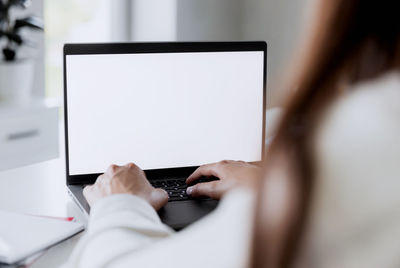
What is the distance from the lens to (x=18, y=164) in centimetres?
237

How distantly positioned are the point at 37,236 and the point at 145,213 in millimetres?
197

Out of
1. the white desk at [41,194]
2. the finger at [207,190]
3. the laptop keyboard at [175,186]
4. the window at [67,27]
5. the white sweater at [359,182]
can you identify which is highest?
the window at [67,27]

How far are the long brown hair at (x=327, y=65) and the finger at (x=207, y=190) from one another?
1.75 ft

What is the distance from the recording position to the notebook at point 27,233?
70 cm

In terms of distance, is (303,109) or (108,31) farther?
(108,31)

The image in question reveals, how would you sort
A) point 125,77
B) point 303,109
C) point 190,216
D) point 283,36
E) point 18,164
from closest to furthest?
Result: 1. point 303,109
2. point 190,216
3. point 125,77
4. point 18,164
5. point 283,36

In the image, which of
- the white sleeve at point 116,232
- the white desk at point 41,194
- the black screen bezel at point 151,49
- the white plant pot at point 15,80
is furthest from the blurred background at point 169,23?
the white sleeve at point 116,232

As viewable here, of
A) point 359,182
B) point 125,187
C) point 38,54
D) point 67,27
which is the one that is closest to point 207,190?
point 125,187

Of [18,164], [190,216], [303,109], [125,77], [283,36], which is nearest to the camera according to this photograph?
[303,109]

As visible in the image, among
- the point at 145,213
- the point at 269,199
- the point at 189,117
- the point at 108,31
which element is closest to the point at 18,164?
the point at 108,31

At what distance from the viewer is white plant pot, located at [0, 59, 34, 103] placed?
235 cm

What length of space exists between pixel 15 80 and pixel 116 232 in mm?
1941

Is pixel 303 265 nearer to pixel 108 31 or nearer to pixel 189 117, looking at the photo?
pixel 189 117

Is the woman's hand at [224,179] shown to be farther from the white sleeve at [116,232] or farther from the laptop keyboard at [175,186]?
the white sleeve at [116,232]
